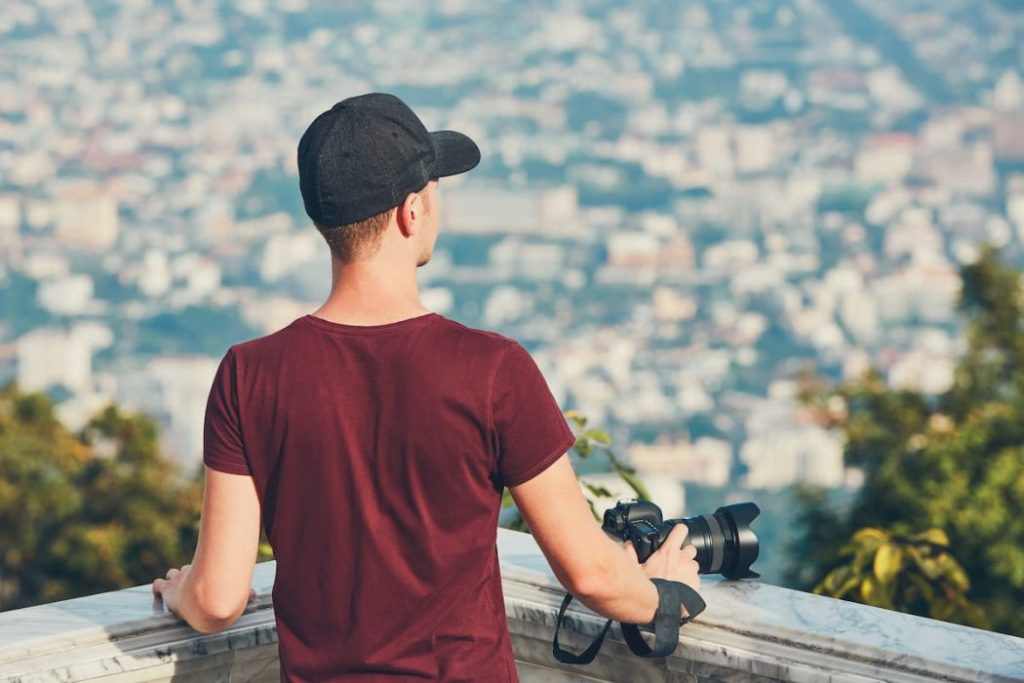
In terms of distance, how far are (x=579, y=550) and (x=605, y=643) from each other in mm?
477

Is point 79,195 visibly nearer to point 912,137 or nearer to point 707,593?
point 912,137

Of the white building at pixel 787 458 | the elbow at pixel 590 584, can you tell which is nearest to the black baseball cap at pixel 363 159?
the elbow at pixel 590 584

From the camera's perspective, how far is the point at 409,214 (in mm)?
1456

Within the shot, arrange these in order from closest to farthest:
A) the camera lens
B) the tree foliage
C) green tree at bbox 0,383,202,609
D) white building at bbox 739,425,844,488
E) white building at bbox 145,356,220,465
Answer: the camera lens → the tree foliage → green tree at bbox 0,383,202,609 → white building at bbox 739,425,844,488 → white building at bbox 145,356,220,465

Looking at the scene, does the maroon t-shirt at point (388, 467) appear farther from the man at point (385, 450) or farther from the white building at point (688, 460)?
the white building at point (688, 460)

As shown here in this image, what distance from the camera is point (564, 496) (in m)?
1.43

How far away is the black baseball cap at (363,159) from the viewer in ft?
4.69

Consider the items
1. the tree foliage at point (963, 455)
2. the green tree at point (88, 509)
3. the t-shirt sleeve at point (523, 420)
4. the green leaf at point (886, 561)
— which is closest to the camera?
the t-shirt sleeve at point (523, 420)

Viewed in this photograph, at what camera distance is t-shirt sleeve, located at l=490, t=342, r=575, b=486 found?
4.53ft

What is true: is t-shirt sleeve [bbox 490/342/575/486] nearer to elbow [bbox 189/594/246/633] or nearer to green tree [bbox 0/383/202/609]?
elbow [bbox 189/594/246/633]

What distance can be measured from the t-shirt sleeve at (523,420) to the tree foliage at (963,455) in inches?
168

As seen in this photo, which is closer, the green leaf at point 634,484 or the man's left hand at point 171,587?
the man's left hand at point 171,587

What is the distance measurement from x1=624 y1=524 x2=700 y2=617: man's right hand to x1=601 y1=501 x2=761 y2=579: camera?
18 millimetres

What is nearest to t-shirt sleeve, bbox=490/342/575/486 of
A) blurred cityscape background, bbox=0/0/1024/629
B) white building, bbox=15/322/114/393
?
blurred cityscape background, bbox=0/0/1024/629
